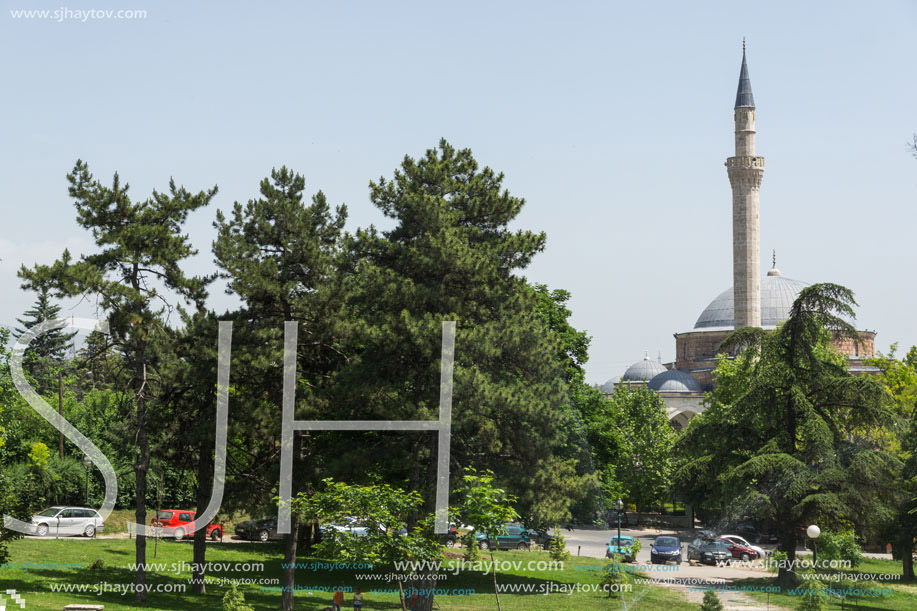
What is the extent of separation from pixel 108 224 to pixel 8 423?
1817 centimetres

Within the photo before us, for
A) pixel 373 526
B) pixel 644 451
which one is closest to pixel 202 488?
pixel 373 526

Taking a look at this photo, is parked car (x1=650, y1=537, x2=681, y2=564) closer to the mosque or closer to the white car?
the white car

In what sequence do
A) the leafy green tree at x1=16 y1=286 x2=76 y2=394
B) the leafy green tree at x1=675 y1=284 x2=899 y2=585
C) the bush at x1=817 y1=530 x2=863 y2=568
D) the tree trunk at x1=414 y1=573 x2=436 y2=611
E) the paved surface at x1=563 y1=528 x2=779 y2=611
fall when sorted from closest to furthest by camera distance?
the tree trunk at x1=414 y1=573 x2=436 y2=611
the bush at x1=817 y1=530 x2=863 y2=568
the paved surface at x1=563 y1=528 x2=779 y2=611
the leafy green tree at x1=675 y1=284 x2=899 y2=585
the leafy green tree at x1=16 y1=286 x2=76 y2=394

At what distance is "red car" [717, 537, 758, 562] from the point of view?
3758 centimetres

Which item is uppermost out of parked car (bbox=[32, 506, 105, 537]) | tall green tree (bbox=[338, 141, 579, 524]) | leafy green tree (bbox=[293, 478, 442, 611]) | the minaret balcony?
the minaret balcony

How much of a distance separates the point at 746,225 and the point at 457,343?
179 feet

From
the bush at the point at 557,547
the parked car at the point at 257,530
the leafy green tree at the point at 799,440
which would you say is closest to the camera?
the leafy green tree at the point at 799,440

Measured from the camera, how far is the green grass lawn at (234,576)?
2316cm

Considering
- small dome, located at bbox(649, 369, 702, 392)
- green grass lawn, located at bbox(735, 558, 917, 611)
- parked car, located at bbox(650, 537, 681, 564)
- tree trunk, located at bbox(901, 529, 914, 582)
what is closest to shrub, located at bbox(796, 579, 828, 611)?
green grass lawn, located at bbox(735, 558, 917, 611)

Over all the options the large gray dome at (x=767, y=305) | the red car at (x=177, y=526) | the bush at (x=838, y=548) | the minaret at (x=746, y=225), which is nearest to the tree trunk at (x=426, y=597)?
the bush at (x=838, y=548)

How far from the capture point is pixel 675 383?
3499 inches

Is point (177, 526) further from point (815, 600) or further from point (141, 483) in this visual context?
point (815, 600)

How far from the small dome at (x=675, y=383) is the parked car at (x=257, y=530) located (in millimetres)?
55615

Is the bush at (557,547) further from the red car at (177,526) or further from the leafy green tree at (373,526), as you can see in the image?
the red car at (177,526)
